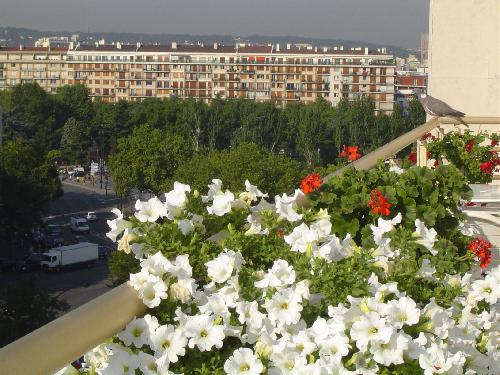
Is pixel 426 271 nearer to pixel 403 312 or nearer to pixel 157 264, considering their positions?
pixel 403 312

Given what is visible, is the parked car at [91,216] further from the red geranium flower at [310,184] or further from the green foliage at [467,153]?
the red geranium flower at [310,184]

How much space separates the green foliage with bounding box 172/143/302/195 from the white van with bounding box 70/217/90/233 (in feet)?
34.8

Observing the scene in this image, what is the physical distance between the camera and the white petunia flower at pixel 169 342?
A: 1.99m

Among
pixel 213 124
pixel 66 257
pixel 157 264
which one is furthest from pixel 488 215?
pixel 213 124

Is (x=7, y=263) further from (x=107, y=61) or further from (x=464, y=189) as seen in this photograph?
(x=107, y=61)

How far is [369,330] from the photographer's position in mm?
2051

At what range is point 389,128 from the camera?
64.9 metres

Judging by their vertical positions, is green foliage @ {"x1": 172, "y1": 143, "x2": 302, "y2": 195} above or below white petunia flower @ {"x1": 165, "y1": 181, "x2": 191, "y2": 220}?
below

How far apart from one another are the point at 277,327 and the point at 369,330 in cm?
20

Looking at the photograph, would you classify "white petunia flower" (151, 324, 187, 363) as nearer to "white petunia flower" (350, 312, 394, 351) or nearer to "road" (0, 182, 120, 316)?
"white petunia flower" (350, 312, 394, 351)

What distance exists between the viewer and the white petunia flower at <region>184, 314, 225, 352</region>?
79.3 inches

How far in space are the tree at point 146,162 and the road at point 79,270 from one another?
275cm

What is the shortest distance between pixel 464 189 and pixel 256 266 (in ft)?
3.35

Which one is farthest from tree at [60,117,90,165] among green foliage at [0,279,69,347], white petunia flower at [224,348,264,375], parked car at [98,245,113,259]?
white petunia flower at [224,348,264,375]
